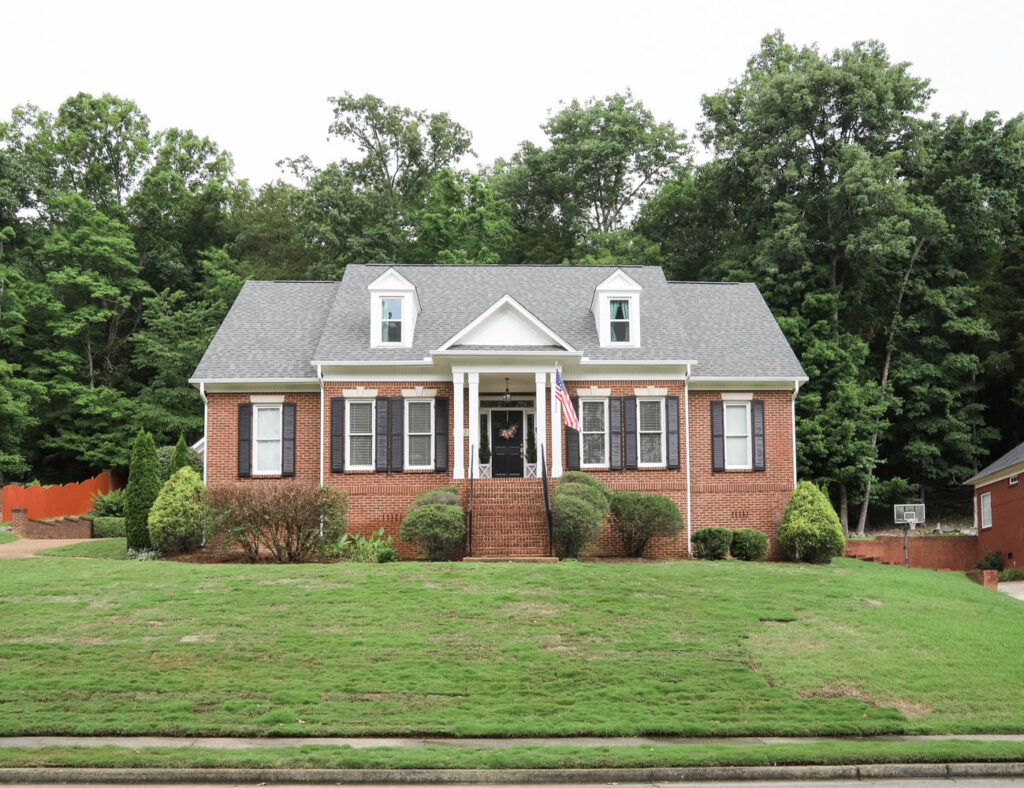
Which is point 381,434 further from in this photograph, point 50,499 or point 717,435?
point 50,499

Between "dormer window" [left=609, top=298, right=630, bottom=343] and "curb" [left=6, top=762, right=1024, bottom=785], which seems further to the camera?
"dormer window" [left=609, top=298, right=630, bottom=343]

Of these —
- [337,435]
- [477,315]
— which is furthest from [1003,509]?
[337,435]

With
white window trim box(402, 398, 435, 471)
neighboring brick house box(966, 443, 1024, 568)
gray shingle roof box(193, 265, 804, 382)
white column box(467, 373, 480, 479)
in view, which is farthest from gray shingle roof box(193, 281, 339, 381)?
neighboring brick house box(966, 443, 1024, 568)

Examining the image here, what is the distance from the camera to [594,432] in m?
25.7

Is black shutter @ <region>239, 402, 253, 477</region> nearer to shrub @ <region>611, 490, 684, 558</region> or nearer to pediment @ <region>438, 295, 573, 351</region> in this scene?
pediment @ <region>438, 295, 573, 351</region>

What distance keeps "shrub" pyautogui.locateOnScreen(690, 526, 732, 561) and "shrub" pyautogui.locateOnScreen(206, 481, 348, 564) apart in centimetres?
817

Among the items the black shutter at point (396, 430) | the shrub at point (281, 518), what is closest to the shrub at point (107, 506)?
the black shutter at point (396, 430)

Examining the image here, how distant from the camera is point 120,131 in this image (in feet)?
155

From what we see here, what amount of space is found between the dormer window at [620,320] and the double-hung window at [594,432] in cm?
180

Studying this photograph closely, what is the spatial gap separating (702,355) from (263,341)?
36.5 ft

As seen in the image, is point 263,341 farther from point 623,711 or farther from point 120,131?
point 120,131

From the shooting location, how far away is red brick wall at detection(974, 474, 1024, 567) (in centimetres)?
2962

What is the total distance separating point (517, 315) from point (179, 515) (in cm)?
873

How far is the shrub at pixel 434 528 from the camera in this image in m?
20.8
